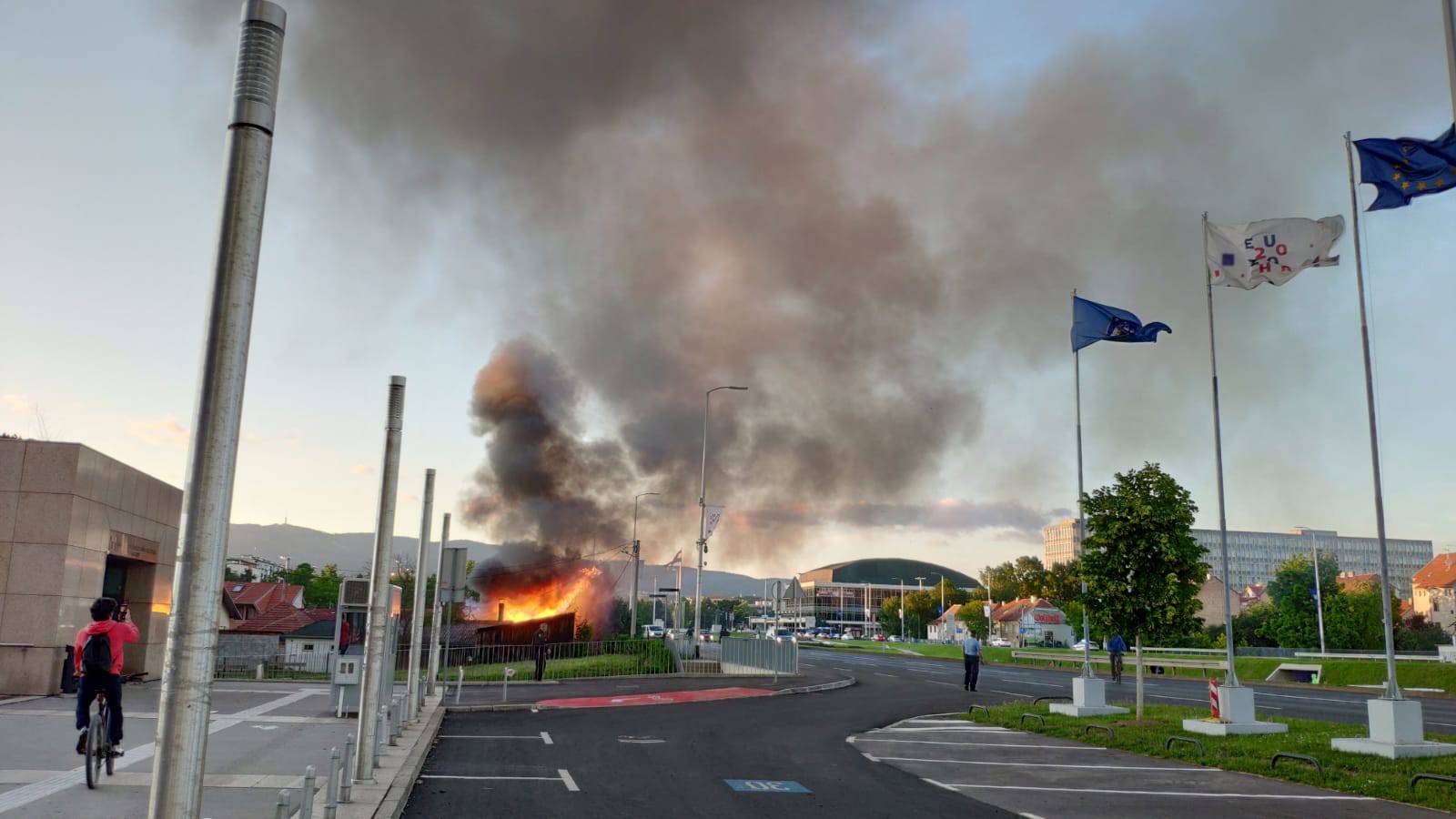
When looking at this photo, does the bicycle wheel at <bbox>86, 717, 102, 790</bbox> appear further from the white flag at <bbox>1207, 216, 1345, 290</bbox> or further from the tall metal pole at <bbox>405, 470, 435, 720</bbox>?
the white flag at <bbox>1207, 216, 1345, 290</bbox>

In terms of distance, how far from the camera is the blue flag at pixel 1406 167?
1548cm

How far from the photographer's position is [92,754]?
33.8 feet

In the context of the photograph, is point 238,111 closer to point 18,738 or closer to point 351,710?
point 18,738

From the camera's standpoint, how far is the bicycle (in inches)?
403

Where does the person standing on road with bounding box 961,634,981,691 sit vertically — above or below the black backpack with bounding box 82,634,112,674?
below

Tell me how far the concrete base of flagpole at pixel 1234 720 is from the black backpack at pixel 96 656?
17.7m

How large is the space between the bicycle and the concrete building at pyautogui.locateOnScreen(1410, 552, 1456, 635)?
524 ft

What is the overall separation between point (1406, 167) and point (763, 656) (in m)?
25.0

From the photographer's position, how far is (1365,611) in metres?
70.1

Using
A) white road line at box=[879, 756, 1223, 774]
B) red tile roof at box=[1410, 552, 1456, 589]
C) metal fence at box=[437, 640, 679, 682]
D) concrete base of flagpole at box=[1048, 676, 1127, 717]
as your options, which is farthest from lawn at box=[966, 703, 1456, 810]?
red tile roof at box=[1410, 552, 1456, 589]

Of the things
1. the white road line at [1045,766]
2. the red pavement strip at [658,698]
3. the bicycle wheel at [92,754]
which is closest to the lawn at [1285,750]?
the white road line at [1045,766]

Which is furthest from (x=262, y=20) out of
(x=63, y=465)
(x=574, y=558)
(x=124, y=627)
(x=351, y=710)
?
(x=574, y=558)

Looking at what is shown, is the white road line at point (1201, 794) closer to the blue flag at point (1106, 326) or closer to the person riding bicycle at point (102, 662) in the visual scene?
the person riding bicycle at point (102, 662)

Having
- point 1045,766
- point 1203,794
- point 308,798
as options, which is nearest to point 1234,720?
point 1045,766
